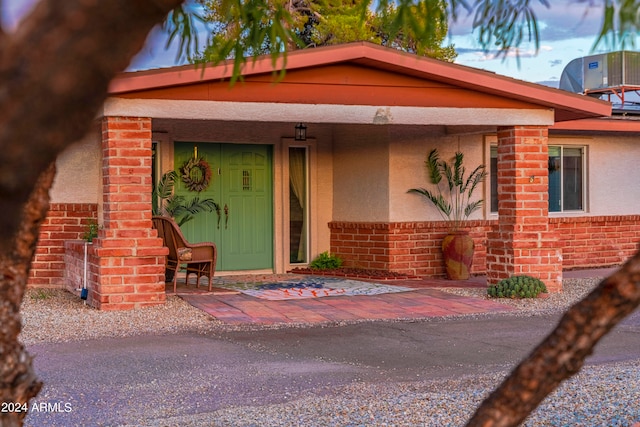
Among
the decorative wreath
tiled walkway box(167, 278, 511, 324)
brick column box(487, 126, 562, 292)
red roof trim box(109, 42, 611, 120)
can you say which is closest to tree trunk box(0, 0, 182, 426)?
red roof trim box(109, 42, 611, 120)

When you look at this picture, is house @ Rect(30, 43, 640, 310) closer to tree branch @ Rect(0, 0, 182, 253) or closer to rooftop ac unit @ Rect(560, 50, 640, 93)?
rooftop ac unit @ Rect(560, 50, 640, 93)

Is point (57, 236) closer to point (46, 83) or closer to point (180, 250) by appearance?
point (180, 250)

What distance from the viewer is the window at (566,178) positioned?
1512 centimetres

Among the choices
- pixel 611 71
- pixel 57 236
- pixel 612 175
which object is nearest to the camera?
pixel 57 236

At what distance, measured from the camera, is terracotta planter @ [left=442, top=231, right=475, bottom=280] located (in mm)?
13336

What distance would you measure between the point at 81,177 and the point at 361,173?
4.54 m

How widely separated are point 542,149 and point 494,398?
956cm

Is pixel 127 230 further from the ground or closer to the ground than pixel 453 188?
closer to the ground


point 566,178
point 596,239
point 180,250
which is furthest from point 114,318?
point 596,239

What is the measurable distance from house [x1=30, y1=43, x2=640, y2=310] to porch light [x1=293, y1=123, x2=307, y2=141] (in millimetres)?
222

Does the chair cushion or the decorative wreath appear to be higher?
the decorative wreath

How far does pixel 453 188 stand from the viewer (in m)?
14.0

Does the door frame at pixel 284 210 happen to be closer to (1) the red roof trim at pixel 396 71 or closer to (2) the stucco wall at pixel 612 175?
(1) the red roof trim at pixel 396 71

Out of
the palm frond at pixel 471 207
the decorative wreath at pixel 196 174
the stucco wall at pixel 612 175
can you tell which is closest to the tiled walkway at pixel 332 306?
the decorative wreath at pixel 196 174
